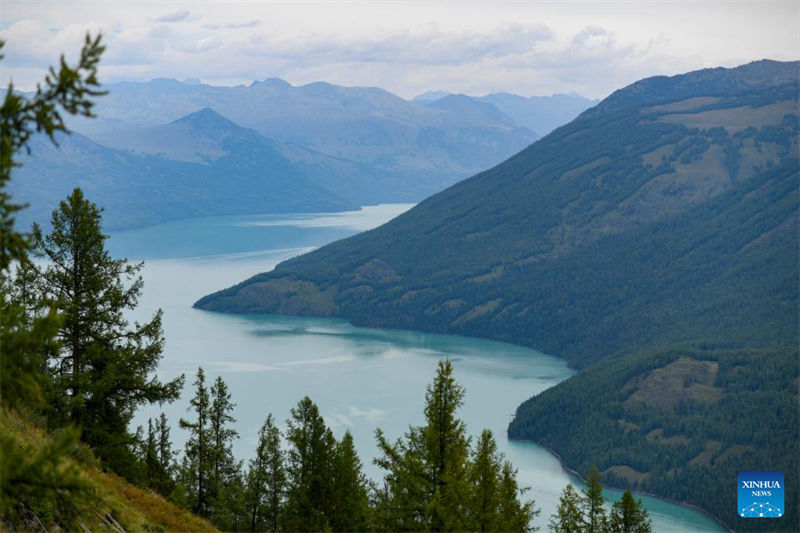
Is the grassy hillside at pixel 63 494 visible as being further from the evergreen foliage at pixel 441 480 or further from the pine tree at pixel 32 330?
the evergreen foliage at pixel 441 480

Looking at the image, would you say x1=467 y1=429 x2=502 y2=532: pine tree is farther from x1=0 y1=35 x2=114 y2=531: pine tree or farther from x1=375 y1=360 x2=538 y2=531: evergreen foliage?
x1=0 y1=35 x2=114 y2=531: pine tree

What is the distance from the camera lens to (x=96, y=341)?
101 feet

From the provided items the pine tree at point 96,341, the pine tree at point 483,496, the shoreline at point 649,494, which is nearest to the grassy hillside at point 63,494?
the pine tree at point 96,341

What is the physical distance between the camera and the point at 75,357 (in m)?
30.6

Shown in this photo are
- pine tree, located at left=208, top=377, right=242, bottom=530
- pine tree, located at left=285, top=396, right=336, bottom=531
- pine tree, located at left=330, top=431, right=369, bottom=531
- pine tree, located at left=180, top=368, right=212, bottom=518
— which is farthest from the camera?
pine tree, located at left=208, top=377, right=242, bottom=530

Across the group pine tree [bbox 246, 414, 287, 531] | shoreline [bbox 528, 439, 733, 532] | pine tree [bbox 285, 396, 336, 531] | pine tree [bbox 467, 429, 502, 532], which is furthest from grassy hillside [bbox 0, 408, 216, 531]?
shoreline [bbox 528, 439, 733, 532]

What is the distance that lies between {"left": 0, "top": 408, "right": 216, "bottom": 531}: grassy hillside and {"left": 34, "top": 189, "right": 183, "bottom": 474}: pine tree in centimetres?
405

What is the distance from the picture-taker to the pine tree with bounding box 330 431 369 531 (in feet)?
148

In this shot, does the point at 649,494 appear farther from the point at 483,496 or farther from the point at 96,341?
the point at 96,341

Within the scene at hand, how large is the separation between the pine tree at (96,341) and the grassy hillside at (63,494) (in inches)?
159

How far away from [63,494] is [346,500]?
114 ft

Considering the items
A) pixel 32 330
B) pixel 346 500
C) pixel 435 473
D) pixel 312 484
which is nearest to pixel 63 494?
pixel 32 330

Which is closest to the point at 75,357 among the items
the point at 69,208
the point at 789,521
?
the point at 69,208

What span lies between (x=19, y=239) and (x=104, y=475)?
14.1 meters
